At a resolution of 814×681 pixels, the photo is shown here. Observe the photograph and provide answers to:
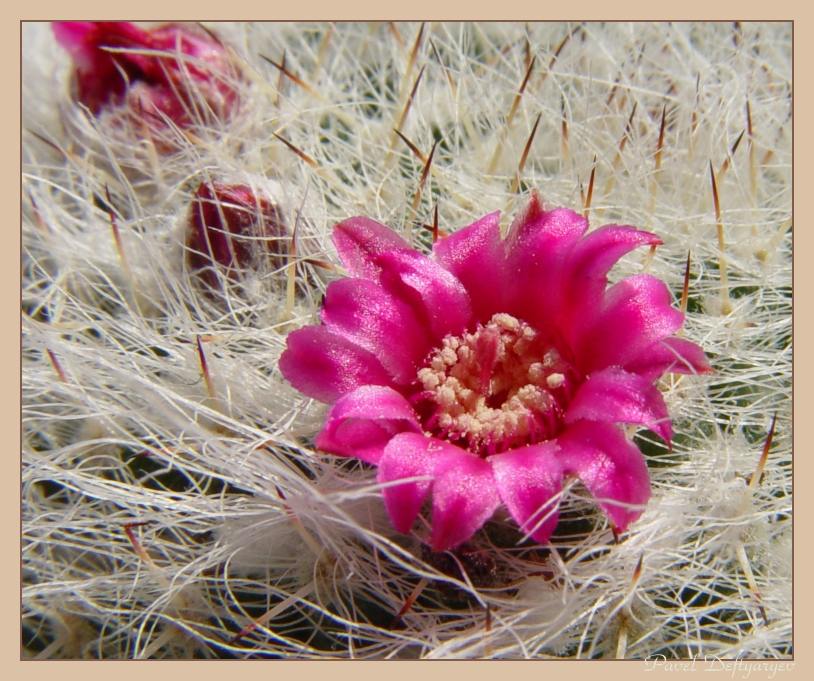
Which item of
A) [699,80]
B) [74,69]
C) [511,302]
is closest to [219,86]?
[74,69]

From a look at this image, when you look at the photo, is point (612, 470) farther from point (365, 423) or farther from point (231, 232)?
point (231, 232)

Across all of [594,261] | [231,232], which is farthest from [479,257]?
[231,232]

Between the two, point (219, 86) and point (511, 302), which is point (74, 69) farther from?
point (511, 302)

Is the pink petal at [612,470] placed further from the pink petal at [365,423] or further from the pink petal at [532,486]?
the pink petal at [365,423]

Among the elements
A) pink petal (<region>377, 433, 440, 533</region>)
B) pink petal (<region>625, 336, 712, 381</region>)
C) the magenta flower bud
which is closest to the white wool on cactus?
the magenta flower bud

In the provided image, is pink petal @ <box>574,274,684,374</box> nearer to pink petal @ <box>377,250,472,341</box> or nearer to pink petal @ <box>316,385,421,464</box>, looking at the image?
pink petal @ <box>377,250,472,341</box>

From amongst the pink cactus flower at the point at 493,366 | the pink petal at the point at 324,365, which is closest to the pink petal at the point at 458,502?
the pink cactus flower at the point at 493,366
